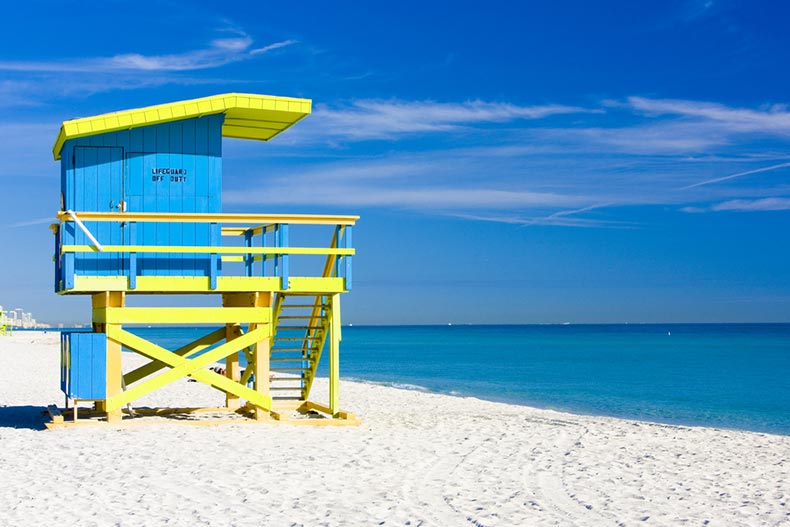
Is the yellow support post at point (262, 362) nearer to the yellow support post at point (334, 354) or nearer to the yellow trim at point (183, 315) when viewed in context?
the yellow trim at point (183, 315)

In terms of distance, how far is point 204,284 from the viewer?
13.2 meters

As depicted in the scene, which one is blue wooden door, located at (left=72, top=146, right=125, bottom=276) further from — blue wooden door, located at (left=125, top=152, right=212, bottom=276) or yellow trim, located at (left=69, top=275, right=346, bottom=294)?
yellow trim, located at (left=69, top=275, right=346, bottom=294)

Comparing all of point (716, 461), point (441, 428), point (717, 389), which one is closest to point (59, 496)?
point (441, 428)

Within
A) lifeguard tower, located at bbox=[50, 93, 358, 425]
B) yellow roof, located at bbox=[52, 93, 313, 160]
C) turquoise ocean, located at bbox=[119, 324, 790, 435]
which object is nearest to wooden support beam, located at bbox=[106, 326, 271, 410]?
lifeguard tower, located at bbox=[50, 93, 358, 425]

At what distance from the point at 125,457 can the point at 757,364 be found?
53921mm

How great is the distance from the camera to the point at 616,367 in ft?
176

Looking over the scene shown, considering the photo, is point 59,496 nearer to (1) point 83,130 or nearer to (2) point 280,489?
(2) point 280,489

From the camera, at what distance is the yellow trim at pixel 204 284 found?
42.0 feet

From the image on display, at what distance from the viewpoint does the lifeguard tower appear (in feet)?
42.2

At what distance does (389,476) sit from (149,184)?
625cm

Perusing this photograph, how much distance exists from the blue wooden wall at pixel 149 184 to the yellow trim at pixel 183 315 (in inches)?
21.8

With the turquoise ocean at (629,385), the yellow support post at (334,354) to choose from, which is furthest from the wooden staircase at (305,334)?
the turquoise ocean at (629,385)

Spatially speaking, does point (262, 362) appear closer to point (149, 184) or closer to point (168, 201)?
point (168, 201)

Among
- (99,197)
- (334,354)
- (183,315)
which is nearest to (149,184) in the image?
(99,197)
